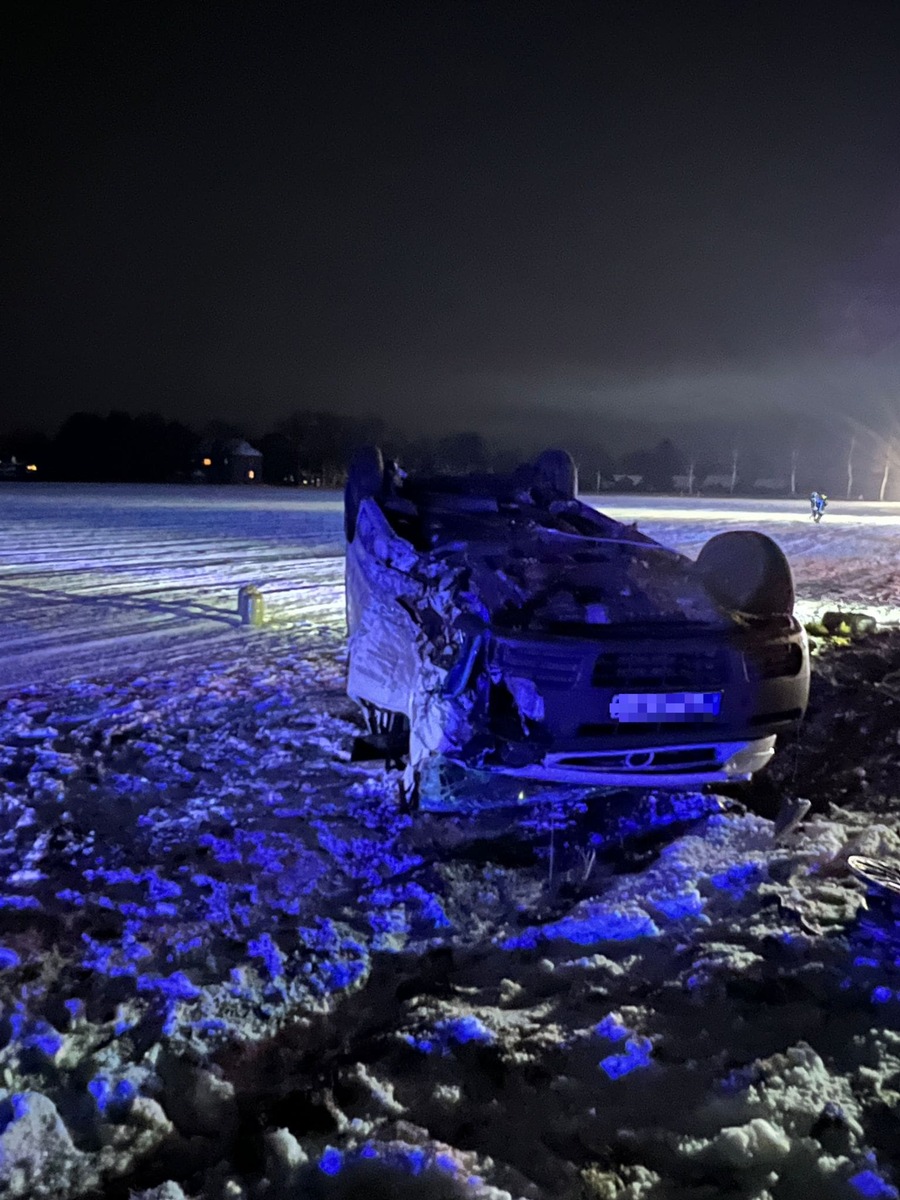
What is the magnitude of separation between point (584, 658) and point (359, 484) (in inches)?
94.3

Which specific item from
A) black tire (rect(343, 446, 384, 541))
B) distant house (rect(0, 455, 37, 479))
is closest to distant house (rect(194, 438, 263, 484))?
distant house (rect(0, 455, 37, 479))

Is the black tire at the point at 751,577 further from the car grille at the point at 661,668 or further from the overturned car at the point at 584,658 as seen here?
the car grille at the point at 661,668

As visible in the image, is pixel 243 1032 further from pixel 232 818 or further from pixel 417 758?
pixel 232 818

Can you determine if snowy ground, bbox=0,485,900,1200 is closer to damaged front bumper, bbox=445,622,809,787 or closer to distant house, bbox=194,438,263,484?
damaged front bumper, bbox=445,622,809,787

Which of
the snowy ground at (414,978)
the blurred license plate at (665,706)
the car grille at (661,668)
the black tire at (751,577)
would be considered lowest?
the snowy ground at (414,978)

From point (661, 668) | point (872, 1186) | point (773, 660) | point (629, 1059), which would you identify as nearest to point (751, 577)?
point (773, 660)

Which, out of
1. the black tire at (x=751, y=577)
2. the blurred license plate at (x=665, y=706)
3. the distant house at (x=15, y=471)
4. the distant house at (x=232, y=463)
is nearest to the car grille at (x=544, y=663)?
the blurred license plate at (x=665, y=706)

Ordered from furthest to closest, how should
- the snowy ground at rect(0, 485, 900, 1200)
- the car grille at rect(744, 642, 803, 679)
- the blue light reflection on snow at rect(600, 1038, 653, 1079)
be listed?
the car grille at rect(744, 642, 803, 679) → the blue light reflection on snow at rect(600, 1038, 653, 1079) → the snowy ground at rect(0, 485, 900, 1200)

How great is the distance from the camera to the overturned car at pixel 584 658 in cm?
351

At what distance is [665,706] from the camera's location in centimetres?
359

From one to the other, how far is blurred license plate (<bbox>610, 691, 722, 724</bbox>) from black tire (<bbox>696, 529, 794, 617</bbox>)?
0.62 m

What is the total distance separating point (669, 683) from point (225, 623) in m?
6.51

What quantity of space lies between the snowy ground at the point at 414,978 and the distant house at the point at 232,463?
69973mm

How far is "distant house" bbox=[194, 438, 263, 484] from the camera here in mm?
73062
